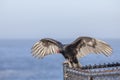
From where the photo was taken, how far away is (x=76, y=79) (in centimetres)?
652

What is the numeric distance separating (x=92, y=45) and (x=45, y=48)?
796mm

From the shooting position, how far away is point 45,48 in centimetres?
755

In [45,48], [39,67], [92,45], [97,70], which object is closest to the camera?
[97,70]

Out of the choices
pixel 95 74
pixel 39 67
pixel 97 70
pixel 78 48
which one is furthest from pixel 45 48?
pixel 39 67

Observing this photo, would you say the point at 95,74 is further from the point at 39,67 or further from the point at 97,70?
the point at 39,67

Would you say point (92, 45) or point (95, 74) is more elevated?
point (92, 45)

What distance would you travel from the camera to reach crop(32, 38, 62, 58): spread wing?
7.33 meters

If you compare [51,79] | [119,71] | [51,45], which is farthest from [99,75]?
[51,79]

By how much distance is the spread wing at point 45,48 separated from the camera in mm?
7327

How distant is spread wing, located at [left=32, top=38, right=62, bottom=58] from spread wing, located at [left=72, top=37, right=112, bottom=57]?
A: 337 millimetres

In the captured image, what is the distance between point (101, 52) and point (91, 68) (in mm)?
249

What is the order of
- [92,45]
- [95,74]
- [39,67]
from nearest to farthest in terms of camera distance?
[95,74] → [92,45] → [39,67]

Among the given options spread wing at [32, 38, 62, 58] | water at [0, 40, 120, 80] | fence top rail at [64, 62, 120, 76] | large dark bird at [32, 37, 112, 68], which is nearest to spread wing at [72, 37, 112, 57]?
large dark bird at [32, 37, 112, 68]

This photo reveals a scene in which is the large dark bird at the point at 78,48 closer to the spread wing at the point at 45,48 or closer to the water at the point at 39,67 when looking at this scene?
the spread wing at the point at 45,48
